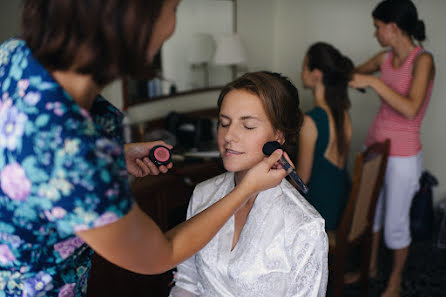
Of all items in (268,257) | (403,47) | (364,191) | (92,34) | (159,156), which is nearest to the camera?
(92,34)

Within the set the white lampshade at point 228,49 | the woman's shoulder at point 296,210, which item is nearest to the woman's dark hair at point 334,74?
the woman's shoulder at point 296,210

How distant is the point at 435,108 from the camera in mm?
2943

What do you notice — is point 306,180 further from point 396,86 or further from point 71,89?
point 71,89

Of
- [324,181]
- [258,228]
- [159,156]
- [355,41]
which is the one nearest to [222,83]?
[355,41]

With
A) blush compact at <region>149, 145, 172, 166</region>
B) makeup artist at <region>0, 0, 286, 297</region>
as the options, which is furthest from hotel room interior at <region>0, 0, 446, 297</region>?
makeup artist at <region>0, 0, 286, 297</region>

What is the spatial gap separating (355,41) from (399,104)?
1.28 meters

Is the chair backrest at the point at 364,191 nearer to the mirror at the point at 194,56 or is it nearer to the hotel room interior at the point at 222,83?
the hotel room interior at the point at 222,83

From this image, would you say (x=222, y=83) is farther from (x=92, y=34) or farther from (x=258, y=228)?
(x=92, y=34)

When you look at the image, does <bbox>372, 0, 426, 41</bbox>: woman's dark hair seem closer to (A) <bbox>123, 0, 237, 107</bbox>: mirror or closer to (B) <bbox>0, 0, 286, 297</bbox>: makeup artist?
(A) <bbox>123, 0, 237, 107</bbox>: mirror

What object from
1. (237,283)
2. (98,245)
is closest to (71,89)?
(98,245)

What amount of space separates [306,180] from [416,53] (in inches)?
37.0

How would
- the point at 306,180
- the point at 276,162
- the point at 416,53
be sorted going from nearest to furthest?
1. the point at 276,162
2. the point at 306,180
3. the point at 416,53

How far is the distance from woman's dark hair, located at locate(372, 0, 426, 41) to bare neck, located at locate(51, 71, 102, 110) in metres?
1.90

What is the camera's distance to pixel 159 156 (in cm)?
104
